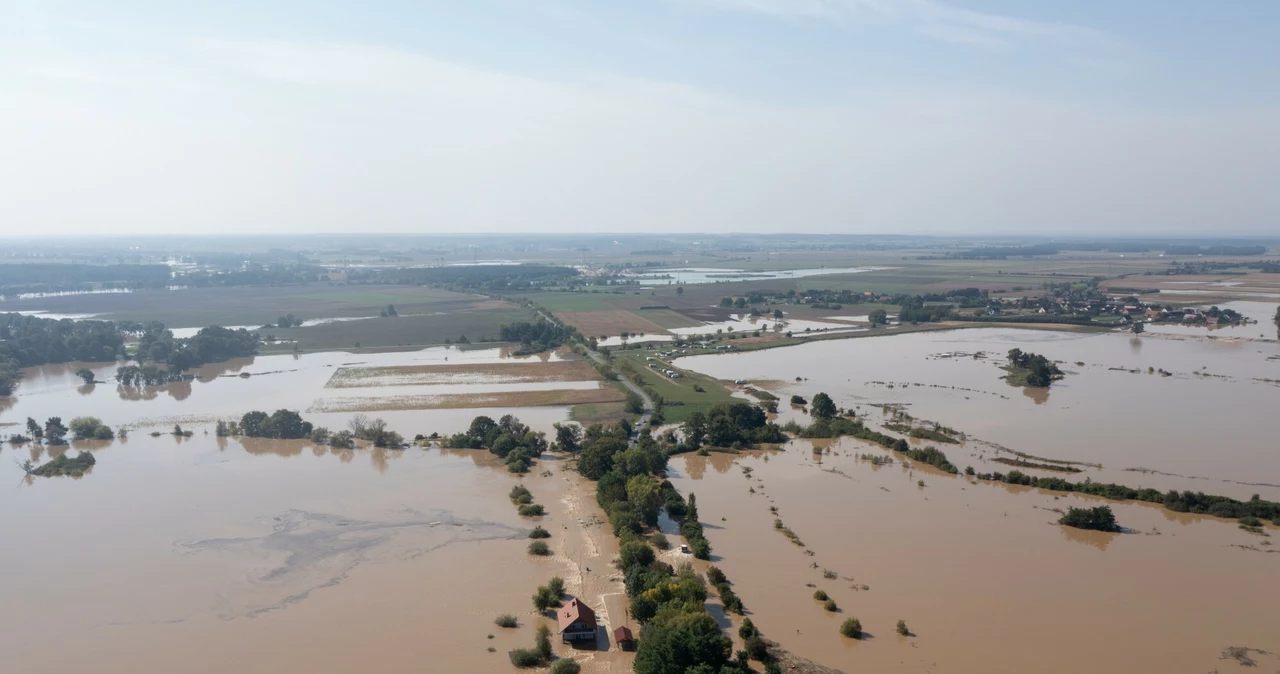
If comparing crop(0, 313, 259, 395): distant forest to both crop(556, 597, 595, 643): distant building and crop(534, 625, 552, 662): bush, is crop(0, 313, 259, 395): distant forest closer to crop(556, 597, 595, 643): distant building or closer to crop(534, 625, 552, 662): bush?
crop(534, 625, 552, 662): bush

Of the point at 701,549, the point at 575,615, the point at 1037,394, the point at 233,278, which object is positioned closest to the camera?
the point at 575,615

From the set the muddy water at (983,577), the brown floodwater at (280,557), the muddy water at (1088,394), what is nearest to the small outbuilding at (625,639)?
the brown floodwater at (280,557)

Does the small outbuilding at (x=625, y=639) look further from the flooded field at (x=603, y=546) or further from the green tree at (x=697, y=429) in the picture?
the green tree at (x=697, y=429)

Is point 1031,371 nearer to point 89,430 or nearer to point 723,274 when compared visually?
point 89,430

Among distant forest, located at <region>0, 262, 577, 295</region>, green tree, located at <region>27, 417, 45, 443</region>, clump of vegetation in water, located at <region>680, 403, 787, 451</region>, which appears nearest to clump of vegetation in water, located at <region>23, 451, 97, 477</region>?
green tree, located at <region>27, 417, 45, 443</region>

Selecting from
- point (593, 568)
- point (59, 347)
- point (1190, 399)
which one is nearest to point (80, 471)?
point (593, 568)

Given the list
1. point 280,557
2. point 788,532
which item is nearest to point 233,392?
point 280,557
